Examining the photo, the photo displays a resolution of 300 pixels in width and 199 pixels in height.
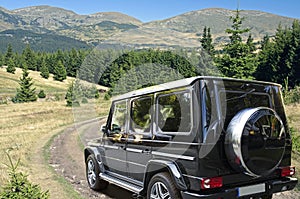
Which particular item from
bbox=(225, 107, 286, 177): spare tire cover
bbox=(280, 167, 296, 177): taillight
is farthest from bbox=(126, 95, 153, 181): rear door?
bbox=(280, 167, 296, 177): taillight

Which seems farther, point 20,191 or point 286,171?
point 286,171

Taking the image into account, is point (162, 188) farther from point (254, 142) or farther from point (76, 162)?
point (76, 162)

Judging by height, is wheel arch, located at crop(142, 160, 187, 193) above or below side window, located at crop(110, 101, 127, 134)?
below

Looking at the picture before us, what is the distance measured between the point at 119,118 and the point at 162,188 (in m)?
2.18

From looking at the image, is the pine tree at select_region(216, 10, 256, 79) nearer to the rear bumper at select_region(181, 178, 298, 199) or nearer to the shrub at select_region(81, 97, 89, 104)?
the shrub at select_region(81, 97, 89, 104)

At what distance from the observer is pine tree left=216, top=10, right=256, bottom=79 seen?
24031mm

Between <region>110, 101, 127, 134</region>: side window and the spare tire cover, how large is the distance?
8.38 ft

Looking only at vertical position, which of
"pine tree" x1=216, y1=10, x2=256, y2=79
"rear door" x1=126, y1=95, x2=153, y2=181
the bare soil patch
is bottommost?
the bare soil patch

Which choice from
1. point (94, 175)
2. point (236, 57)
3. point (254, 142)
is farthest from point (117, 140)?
point (236, 57)

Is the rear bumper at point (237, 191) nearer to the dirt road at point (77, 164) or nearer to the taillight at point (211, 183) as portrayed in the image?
the taillight at point (211, 183)

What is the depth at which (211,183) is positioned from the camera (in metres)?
4.30

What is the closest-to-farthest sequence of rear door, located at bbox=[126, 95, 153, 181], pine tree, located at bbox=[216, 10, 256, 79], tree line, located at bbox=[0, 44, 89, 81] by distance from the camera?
rear door, located at bbox=[126, 95, 153, 181] < pine tree, located at bbox=[216, 10, 256, 79] < tree line, located at bbox=[0, 44, 89, 81]

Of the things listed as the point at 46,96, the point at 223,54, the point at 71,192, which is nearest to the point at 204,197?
the point at 71,192

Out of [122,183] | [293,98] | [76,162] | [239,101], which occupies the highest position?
[239,101]
